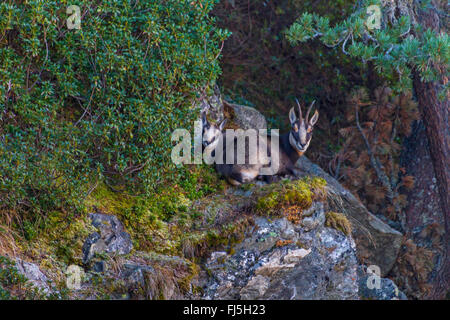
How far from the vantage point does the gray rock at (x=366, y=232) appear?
343 inches

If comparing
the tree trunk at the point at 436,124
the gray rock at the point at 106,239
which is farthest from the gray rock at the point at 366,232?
the gray rock at the point at 106,239

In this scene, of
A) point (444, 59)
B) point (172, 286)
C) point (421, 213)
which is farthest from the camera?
point (421, 213)

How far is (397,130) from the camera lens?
417 inches

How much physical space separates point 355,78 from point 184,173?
505 cm

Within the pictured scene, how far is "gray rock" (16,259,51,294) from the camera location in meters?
5.51

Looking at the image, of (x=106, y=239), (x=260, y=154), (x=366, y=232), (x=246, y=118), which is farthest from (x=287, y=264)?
(x=246, y=118)

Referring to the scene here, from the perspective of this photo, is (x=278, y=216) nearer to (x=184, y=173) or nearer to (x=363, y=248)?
(x=184, y=173)

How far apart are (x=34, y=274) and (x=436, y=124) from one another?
670 centimetres

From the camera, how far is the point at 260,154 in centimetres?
769

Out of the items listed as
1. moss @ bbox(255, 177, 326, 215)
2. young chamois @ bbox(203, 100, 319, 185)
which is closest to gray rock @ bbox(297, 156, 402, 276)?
young chamois @ bbox(203, 100, 319, 185)

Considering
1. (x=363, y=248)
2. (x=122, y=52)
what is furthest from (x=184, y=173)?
(x=363, y=248)

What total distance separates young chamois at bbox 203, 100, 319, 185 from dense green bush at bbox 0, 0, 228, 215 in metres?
0.96

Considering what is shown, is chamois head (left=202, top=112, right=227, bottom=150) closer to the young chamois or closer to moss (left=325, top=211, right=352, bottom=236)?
the young chamois

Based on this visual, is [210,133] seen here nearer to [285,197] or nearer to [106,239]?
[285,197]
